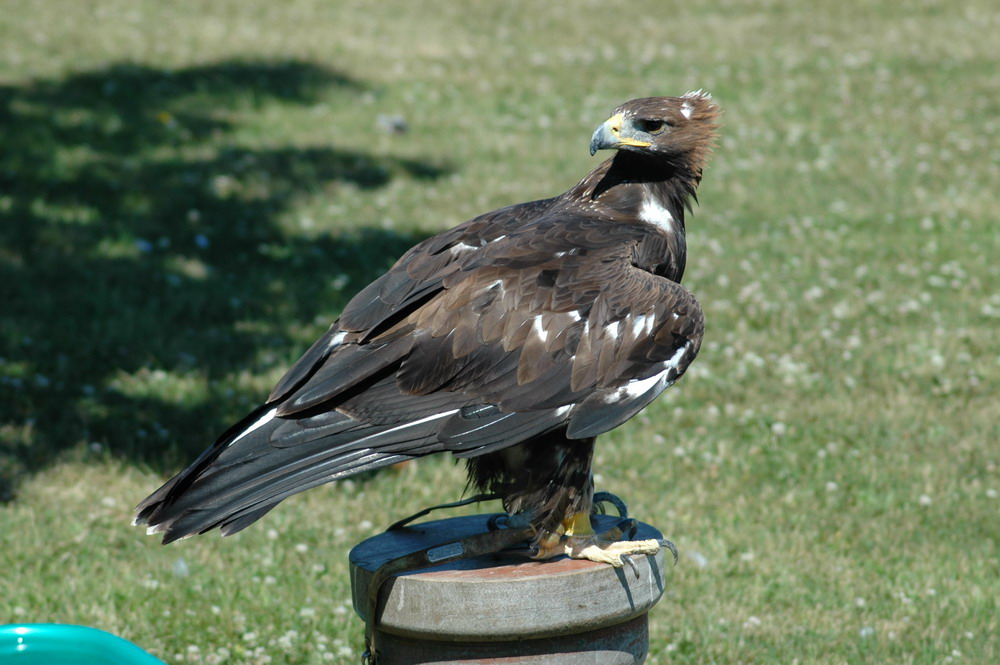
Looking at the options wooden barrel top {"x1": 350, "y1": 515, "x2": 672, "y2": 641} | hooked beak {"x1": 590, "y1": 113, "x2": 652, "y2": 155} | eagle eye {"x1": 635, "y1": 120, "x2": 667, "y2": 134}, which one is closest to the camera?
wooden barrel top {"x1": 350, "y1": 515, "x2": 672, "y2": 641}

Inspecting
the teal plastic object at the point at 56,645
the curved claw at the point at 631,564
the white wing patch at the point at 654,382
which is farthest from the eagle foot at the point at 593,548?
the teal plastic object at the point at 56,645

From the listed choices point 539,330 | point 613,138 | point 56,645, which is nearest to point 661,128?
point 613,138

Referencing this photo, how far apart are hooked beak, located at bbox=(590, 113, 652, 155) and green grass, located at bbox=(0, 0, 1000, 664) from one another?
1.97 meters

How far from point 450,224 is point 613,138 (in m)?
5.35

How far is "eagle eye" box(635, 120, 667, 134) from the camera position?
3.82 meters

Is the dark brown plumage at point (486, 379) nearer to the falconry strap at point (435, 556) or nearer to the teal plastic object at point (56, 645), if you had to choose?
the falconry strap at point (435, 556)

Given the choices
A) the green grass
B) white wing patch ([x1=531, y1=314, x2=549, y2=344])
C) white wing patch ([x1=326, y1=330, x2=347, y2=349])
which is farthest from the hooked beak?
the green grass

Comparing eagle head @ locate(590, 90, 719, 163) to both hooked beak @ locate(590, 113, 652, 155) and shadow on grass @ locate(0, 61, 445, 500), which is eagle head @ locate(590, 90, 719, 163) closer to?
hooked beak @ locate(590, 113, 652, 155)

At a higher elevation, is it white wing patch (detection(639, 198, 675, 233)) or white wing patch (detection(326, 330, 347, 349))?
white wing patch (detection(639, 198, 675, 233))

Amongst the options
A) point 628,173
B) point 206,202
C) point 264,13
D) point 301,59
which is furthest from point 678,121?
point 264,13

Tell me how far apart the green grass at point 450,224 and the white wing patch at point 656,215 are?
1692 millimetres

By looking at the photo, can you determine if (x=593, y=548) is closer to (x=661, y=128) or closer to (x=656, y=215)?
(x=656, y=215)

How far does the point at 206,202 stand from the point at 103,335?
2.38m

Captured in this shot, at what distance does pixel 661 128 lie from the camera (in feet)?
12.6
